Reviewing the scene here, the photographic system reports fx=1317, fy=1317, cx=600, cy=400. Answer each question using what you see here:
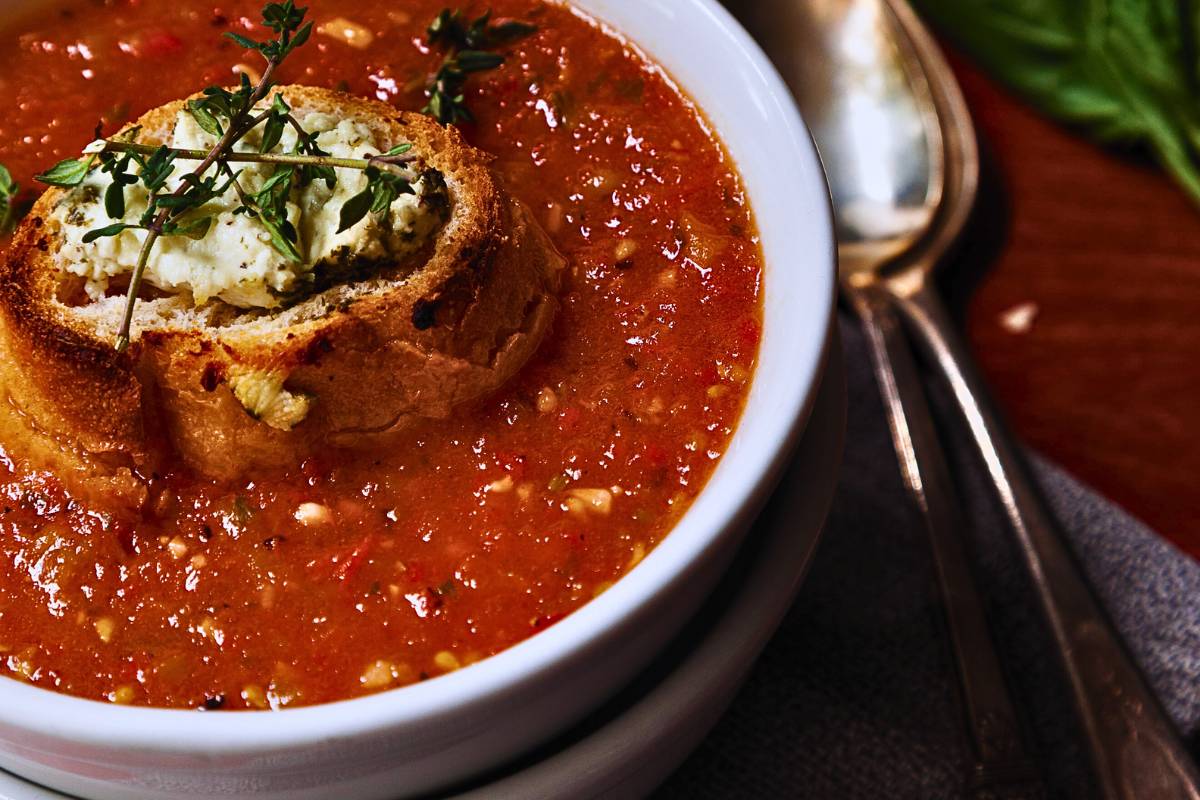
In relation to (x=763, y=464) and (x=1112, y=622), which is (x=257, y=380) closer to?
(x=763, y=464)

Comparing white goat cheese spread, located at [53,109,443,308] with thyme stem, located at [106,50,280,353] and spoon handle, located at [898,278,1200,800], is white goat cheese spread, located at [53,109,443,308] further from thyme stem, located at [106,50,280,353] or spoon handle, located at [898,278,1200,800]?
spoon handle, located at [898,278,1200,800]

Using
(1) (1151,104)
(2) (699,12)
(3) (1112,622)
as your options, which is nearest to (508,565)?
(2) (699,12)

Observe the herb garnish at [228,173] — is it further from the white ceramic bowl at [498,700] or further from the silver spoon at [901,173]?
the silver spoon at [901,173]

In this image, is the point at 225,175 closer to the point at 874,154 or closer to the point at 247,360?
the point at 247,360

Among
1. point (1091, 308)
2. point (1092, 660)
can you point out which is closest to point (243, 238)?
point (1092, 660)

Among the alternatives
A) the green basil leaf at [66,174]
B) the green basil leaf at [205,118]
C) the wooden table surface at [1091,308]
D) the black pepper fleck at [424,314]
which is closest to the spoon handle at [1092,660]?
the wooden table surface at [1091,308]

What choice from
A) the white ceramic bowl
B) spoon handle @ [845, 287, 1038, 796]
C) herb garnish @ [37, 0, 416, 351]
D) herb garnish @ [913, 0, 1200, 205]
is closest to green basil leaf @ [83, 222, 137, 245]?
herb garnish @ [37, 0, 416, 351]
